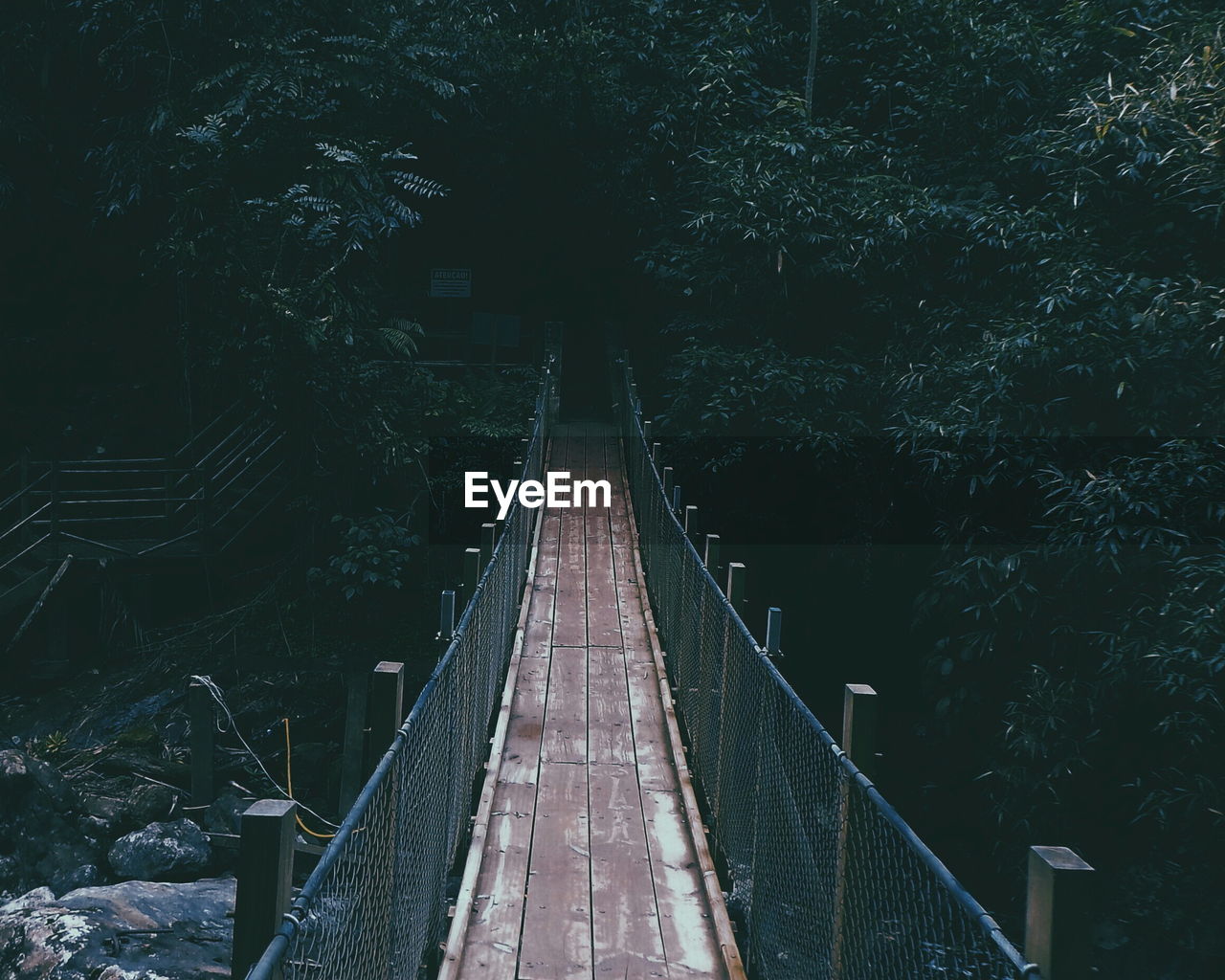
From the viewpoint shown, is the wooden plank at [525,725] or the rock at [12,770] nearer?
the wooden plank at [525,725]

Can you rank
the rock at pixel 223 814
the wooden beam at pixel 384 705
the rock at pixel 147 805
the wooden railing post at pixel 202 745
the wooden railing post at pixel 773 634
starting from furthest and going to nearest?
the wooden railing post at pixel 202 745 → the rock at pixel 223 814 → the rock at pixel 147 805 → the wooden railing post at pixel 773 634 → the wooden beam at pixel 384 705

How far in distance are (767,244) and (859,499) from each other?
3.14 meters

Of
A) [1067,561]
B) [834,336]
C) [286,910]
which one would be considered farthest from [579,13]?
[286,910]

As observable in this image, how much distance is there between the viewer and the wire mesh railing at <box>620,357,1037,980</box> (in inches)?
90.1

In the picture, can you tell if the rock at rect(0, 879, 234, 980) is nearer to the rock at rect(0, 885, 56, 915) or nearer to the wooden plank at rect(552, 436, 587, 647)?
the rock at rect(0, 885, 56, 915)

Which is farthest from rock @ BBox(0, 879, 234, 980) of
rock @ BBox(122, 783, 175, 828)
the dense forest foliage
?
the dense forest foliage

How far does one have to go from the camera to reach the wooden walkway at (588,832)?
3475mm

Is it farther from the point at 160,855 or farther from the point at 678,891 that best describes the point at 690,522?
the point at 160,855

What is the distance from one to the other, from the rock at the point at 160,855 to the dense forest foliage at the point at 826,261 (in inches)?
178

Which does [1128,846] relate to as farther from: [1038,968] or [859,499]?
[1038,968]

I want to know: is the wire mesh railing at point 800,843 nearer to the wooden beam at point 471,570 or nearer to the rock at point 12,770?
the wooden beam at point 471,570

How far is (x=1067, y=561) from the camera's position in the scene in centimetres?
782

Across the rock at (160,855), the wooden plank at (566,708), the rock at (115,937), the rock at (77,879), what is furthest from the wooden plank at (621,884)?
the rock at (77,879)

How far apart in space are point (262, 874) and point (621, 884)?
2.55 m
